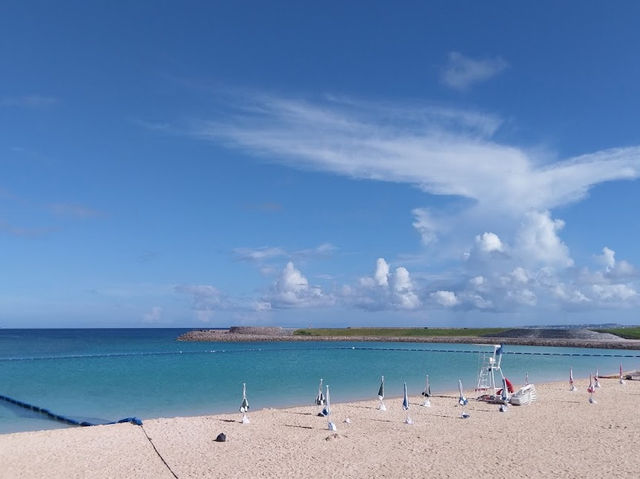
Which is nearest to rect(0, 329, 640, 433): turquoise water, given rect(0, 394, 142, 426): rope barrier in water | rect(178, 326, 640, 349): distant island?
rect(0, 394, 142, 426): rope barrier in water

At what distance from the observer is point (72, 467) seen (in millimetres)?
15352

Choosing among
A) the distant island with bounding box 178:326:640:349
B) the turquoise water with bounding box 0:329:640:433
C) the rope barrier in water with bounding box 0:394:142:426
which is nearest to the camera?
the rope barrier in water with bounding box 0:394:142:426

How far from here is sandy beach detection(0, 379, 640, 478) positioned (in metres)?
14.7

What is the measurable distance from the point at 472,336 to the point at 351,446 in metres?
112

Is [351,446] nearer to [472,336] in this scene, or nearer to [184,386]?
[184,386]

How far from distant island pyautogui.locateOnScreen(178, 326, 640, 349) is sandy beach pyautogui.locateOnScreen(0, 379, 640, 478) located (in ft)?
263

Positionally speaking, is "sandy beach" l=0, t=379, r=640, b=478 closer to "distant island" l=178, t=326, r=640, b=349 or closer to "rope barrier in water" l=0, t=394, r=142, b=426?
"rope barrier in water" l=0, t=394, r=142, b=426

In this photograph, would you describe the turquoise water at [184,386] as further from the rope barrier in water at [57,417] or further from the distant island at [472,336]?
the distant island at [472,336]

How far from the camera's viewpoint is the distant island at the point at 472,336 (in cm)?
10123

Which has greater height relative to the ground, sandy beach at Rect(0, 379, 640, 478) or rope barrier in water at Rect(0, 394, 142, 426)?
sandy beach at Rect(0, 379, 640, 478)

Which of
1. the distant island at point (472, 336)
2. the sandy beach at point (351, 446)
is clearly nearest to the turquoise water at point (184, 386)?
the sandy beach at point (351, 446)

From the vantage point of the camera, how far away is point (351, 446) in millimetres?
17375

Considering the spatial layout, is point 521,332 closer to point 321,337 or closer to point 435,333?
point 435,333

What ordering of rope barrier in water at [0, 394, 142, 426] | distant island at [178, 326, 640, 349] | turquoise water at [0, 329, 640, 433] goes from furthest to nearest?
distant island at [178, 326, 640, 349] → turquoise water at [0, 329, 640, 433] → rope barrier in water at [0, 394, 142, 426]
